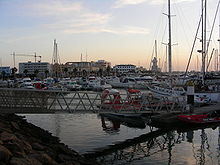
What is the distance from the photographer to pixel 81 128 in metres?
26.8

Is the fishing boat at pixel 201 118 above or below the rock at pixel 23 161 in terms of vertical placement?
below

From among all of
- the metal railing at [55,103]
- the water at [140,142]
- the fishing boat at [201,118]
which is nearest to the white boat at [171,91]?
the metal railing at [55,103]

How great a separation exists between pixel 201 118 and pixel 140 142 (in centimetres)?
724

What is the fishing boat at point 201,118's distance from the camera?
26234mm

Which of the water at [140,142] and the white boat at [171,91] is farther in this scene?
the white boat at [171,91]

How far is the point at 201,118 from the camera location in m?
26.5

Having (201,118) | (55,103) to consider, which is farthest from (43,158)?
(201,118)

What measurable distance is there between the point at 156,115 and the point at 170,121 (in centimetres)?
205

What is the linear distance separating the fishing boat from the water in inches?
31.9

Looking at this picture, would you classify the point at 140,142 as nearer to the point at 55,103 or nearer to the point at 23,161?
the point at 55,103

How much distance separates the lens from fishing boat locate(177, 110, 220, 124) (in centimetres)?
2623

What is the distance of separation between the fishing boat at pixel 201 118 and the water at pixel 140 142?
81cm

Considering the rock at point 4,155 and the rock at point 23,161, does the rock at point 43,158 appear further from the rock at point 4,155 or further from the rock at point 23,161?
the rock at point 4,155

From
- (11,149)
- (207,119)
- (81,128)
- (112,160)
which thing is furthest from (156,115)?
(11,149)
